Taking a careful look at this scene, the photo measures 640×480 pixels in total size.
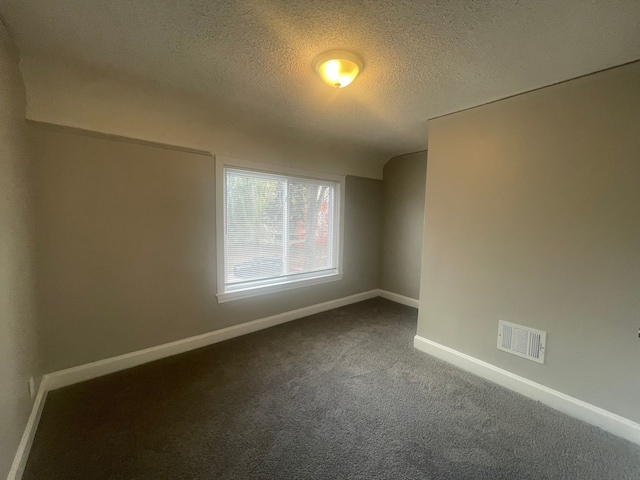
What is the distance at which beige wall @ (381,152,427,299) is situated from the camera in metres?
3.96

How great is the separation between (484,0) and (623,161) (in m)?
1.36

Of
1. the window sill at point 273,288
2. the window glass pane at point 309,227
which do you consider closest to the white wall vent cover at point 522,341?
the window sill at point 273,288

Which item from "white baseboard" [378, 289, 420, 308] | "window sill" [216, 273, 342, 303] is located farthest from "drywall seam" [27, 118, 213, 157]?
"white baseboard" [378, 289, 420, 308]

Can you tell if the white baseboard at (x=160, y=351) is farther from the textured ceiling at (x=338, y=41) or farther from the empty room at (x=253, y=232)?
the textured ceiling at (x=338, y=41)

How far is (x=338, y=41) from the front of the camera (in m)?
1.46

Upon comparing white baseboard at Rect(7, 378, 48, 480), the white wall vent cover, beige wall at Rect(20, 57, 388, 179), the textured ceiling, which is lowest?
white baseboard at Rect(7, 378, 48, 480)

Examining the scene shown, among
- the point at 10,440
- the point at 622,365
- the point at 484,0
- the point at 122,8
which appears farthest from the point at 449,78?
the point at 10,440

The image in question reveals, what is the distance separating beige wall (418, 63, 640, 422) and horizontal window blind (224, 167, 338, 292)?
160 centimetres

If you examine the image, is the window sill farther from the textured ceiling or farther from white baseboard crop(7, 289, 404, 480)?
the textured ceiling

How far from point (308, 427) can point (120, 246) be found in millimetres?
2051

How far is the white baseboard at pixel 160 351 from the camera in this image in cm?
209

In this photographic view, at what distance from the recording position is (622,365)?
1680mm

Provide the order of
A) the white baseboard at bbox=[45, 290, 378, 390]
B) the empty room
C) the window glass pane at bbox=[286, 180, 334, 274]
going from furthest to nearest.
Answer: the window glass pane at bbox=[286, 180, 334, 274] → the white baseboard at bbox=[45, 290, 378, 390] → the empty room

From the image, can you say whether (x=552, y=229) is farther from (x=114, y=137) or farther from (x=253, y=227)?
(x=114, y=137)
